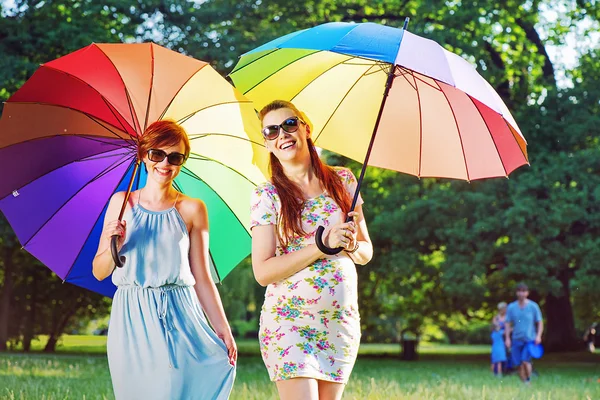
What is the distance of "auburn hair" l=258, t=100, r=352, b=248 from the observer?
14.8ft

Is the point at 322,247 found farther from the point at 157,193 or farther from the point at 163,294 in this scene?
the point at 157,193

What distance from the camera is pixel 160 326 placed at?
184 inches

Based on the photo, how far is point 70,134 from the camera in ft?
20.1

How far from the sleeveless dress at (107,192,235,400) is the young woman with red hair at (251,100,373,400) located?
445 millimetres

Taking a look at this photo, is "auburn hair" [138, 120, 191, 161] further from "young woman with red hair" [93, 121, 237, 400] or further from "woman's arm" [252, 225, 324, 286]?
"woman's arm" [252, 225, 324, 286]

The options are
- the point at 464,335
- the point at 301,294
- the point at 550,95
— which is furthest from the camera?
the point at 464,335

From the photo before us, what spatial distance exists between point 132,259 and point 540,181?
19235mm

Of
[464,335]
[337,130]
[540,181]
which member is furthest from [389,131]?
[464,335]

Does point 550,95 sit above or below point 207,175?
above

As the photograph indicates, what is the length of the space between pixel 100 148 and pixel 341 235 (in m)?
2.36

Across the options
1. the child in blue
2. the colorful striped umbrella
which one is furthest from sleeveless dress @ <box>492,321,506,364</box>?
the colorful striped umbrella

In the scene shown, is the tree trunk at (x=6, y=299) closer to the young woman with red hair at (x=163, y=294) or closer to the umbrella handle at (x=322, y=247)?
the young woman with red hair at (x=163, y=294)

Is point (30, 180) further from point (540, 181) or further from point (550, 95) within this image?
point (550, 95)

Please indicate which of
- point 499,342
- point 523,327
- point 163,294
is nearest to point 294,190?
point 163,294
